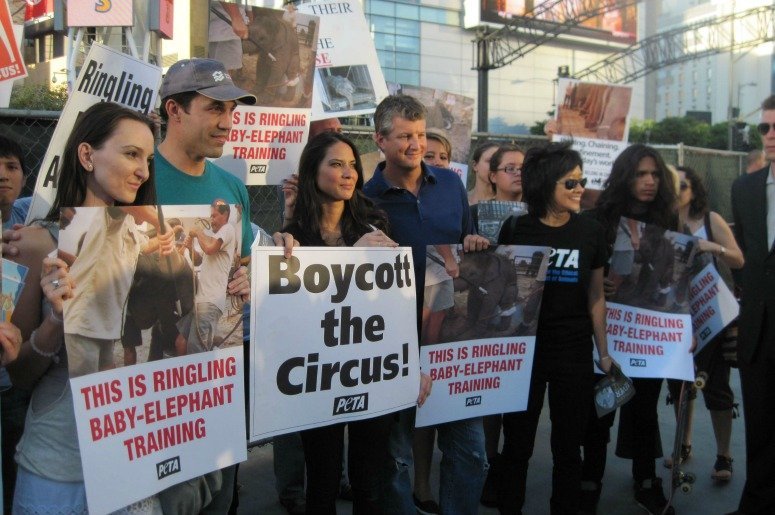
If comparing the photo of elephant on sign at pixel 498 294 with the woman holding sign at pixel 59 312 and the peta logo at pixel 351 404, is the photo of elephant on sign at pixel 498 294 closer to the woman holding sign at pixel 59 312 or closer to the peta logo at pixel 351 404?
the peta logo at pixel 351 404

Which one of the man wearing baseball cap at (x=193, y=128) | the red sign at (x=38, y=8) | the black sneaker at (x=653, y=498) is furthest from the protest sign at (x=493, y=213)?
the red sign at (x=38, y=8)

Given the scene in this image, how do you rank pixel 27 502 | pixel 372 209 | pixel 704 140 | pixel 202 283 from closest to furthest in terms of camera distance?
1. pixel 27 502
2. pixel 202 283
3. pixel 372 209
4. pixel 704 140

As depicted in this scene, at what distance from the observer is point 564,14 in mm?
41938

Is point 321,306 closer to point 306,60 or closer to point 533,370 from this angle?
point 533,370

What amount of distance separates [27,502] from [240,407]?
73 cm

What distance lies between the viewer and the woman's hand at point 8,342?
7.12 ft

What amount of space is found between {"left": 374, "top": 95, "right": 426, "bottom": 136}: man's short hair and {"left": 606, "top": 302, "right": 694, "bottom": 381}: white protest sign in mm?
1615

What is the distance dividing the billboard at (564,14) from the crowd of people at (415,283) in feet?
97.5

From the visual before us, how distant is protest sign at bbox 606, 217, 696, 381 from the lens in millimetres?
4305

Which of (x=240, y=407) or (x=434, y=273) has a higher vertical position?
(x=434, y=273)

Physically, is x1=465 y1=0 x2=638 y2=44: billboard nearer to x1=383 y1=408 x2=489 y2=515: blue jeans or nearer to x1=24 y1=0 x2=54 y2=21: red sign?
x1=24 y1=0 x2=54 y2=21: red sign

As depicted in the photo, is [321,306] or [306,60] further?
[306,60]

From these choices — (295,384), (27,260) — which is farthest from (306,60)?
(27,260)

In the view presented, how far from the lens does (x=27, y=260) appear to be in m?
2.26
